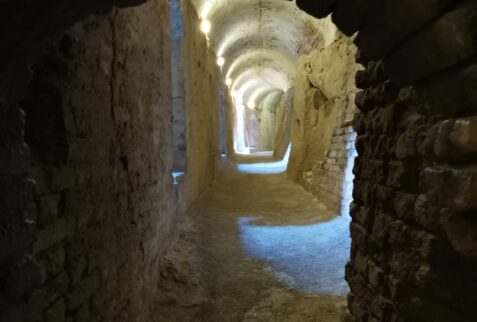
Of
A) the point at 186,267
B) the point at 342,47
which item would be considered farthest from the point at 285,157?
the point at 186,267

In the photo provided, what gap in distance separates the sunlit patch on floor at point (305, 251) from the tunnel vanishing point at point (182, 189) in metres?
0.03

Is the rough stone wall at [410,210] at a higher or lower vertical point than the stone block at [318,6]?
lower

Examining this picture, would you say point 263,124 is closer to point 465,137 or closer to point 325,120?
point 325,120

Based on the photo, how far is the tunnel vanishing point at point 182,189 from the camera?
1260 millimetres

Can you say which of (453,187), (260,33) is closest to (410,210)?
(453,187)

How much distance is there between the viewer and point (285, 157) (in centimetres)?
1452

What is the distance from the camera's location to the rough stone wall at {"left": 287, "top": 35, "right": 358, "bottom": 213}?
6398mm

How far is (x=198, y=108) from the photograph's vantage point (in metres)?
7.36

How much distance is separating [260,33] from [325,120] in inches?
164

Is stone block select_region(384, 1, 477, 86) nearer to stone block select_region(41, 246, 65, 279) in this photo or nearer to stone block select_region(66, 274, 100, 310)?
stone block select_region(41, 246, 65, 279)

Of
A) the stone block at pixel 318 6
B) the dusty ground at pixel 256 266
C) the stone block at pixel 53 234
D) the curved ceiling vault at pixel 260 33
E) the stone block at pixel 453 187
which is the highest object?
the curved ceiling vault at pixel 260 33

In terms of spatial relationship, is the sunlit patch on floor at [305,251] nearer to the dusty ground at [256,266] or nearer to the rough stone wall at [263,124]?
the dusty ground at [256,266]

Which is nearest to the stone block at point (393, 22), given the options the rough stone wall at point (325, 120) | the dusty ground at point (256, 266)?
the dusty ground at point (256, 266)

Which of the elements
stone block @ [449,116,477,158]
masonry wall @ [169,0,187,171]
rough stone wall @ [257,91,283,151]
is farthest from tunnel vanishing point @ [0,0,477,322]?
rough stone wall @ [257,91,283,151]
